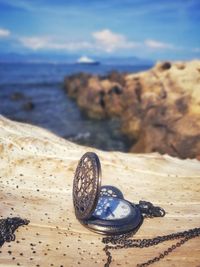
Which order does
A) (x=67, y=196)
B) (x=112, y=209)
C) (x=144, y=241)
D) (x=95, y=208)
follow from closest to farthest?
1. (x=95, y=208)
2. (x=144, y=241)
3. (x=112, y=209)
4. (x=67, y=196)

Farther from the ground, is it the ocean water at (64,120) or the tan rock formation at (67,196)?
the tan rock formation at (67,196)

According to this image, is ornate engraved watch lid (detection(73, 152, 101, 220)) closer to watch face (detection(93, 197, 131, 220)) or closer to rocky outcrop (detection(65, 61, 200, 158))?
watch face (detection(93, 197, 131, 220))

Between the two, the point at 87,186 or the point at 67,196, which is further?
the point at 67,196

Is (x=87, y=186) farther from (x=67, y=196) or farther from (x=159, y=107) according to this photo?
(x=159, y=107)

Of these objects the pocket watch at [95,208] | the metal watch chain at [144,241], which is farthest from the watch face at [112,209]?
the metal watch chain at [144,241]

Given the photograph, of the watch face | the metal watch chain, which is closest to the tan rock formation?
the metal watch chain

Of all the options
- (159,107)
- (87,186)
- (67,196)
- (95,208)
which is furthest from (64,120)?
(95,208)

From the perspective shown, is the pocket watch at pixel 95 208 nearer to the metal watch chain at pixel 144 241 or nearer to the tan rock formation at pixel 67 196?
the metal watch chain at pixel 144 241
